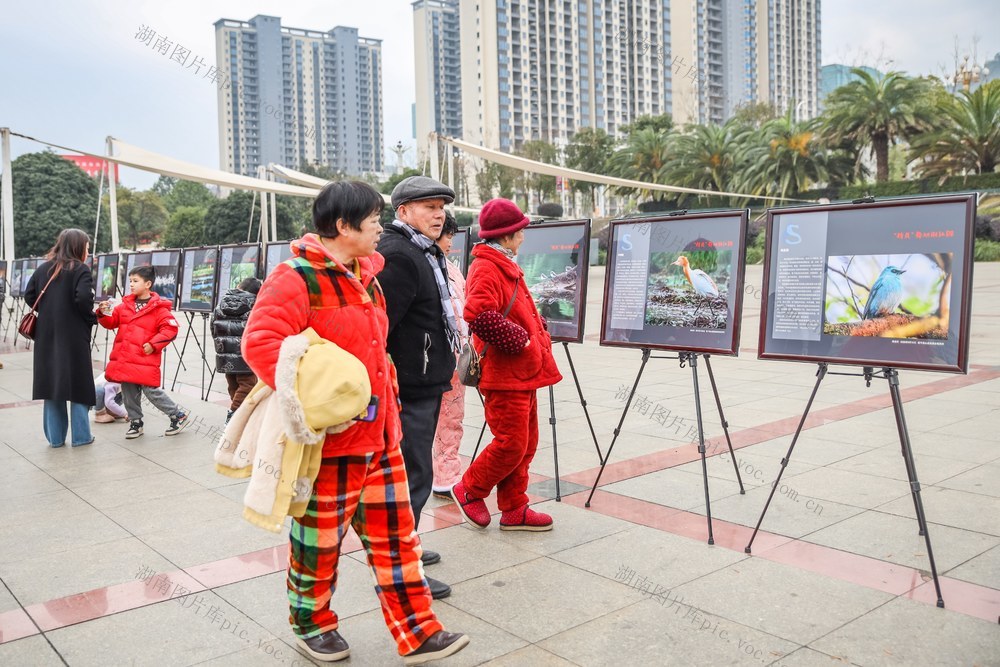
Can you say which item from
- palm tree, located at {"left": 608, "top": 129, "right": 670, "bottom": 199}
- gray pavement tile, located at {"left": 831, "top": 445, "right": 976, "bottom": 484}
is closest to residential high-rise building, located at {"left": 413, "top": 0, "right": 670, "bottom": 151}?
palm tree, located at {"left": 608, "top": 129, "right": 670, "bottom": 199}

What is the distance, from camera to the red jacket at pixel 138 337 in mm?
6836

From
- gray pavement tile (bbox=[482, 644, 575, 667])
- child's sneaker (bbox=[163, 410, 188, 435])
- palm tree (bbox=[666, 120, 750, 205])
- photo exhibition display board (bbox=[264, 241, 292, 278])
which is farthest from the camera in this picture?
palm tree (bbox=[666, 120, 750, 205])

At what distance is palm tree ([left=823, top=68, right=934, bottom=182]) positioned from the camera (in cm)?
3616

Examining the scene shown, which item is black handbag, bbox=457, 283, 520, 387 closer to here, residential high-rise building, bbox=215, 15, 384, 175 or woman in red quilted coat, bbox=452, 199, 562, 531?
woman in red quilted coat, bbox=452, 199, 562, 531

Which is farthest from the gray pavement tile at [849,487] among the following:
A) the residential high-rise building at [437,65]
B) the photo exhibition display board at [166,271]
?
the residential high-rise building at [437,65]

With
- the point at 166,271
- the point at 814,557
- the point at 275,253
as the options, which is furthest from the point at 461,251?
the point at 166,271

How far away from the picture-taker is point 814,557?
3.77 m

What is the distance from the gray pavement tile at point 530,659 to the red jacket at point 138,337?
4841mm

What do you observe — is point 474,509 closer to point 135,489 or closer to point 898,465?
point 135,489

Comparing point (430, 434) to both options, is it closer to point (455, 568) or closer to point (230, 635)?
point (455, 568)

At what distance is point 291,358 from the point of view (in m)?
2.54

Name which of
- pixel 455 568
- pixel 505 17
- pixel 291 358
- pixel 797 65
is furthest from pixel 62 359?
pixel 797 65

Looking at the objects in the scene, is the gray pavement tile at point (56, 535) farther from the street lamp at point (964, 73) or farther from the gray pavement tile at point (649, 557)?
the street lamp at point (964, 73)

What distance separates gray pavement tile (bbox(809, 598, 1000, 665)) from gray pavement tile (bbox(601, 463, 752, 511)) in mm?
1476
